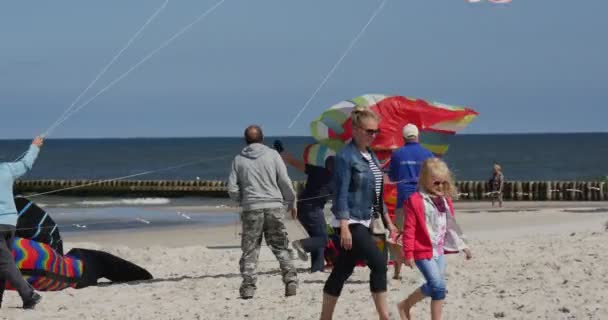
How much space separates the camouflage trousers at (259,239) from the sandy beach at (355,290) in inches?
9.4

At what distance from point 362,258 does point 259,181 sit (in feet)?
7.55

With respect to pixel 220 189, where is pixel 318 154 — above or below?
below

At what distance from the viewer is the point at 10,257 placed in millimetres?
9750

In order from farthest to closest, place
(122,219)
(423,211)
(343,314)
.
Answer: (122,219) → (343,314) → (423,211)

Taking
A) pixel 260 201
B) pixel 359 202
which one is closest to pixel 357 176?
pixel 359 202

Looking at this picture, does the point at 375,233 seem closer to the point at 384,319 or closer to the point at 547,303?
the point at 384,319

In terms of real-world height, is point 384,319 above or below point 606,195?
below

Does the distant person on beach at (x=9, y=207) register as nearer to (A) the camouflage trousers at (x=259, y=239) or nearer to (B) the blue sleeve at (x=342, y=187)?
(A) the camouflage trousers at (x=259, y=239)

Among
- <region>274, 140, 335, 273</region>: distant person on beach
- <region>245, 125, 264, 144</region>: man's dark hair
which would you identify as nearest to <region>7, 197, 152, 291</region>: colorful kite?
<region>274, 140, 335, 273</region>: distant person on beach

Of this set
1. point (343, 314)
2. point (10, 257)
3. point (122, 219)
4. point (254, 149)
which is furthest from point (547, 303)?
point (122, 219)

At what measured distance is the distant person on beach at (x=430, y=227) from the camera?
7.66m

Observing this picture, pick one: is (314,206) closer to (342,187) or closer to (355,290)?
(355,290)

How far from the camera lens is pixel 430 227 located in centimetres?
771

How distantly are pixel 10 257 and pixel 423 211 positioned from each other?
4.12 m
